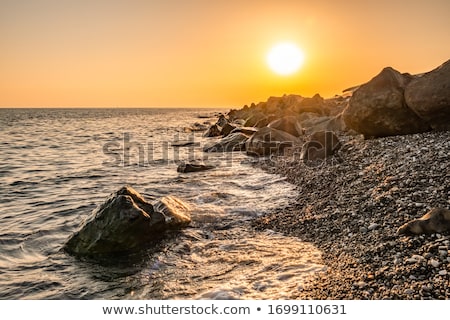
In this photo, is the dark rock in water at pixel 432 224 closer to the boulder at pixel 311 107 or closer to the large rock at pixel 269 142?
the large rock at pixel 269 142

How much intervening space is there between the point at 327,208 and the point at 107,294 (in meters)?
5.74

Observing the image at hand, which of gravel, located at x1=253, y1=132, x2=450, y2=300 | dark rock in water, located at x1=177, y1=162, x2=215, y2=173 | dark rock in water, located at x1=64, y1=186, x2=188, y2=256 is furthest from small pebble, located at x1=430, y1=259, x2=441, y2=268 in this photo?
dark rock in water, located at x1=177, y1=162, x2=215, y2=173

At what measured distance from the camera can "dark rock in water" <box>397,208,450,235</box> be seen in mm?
5762

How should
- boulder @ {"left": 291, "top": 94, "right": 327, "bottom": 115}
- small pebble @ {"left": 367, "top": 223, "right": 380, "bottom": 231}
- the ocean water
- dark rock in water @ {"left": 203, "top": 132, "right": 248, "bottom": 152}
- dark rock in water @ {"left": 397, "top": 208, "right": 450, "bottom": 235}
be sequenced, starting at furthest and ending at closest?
boulder @ {"left": 291, "top": 94, "right": 327, "bottom": 115} < dark rock in water @ {"left": 203, "top": 132, "right": 248, "bottom": 152} < small pebble @ {"left": 367, "top": 223, "right": 380, "bottom": 231} < the ocean water < dark rock in water @ {"left": 397, "top": 208, "right": 450, "bottom": 235}

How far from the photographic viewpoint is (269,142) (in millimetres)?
20938

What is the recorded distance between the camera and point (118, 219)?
26.1 ft

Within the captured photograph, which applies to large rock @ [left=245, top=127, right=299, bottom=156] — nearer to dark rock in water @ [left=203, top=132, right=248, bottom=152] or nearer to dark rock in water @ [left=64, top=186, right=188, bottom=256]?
dark rock in water @ [left=203, top=132, right=248, bottom=152]

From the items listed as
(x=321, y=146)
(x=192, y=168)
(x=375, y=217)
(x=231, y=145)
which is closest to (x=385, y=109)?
(x=321, y=146)

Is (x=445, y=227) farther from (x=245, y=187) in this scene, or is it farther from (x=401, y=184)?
(x=245, y=187)

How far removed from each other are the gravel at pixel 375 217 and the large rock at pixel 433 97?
24.4 inches

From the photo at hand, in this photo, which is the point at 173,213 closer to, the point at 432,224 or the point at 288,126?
the point at 432,224

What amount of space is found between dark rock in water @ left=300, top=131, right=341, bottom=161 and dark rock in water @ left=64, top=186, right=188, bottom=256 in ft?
28.1

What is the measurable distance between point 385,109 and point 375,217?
6.72 m
